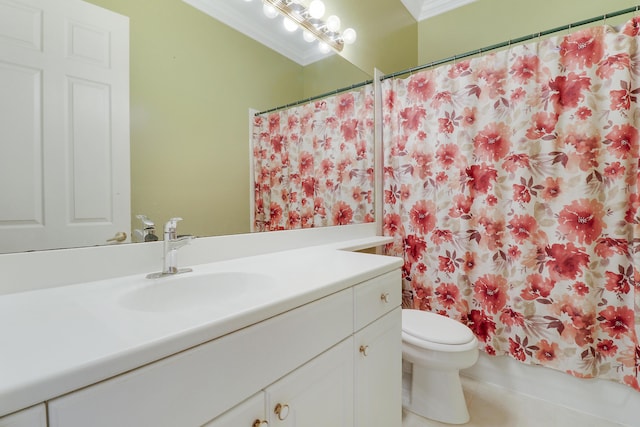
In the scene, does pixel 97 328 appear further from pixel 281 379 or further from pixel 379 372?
pixel 379 372

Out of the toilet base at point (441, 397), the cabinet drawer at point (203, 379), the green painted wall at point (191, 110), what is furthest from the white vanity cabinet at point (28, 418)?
the toilet base at point (441, 397)

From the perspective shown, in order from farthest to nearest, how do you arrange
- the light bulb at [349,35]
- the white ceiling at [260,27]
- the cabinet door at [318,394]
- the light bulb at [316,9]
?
1. the light bulb at [349,35]
2. the light bulb at [316,9]
3. the white ceiling at [260,27]
4. the cabinet door at [318,394]

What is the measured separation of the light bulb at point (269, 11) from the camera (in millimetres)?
1268

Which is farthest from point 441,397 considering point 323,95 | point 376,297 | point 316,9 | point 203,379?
point 316,9

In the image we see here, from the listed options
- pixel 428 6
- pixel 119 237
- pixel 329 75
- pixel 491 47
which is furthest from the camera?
pixel 428 6

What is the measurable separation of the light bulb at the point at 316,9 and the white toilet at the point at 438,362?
1594 mm

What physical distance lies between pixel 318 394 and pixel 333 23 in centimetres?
167

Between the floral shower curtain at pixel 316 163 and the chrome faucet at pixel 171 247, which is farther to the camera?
the floral shower curtain at pixel 316 163

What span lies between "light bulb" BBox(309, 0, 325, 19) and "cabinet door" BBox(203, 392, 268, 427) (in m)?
1.61

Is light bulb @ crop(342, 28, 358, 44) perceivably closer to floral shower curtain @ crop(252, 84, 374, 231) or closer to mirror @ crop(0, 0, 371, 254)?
floral shower curtain @ crop(252, 84, 374, 231)

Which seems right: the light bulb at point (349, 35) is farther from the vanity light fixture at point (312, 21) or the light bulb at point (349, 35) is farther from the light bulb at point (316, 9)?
the light bulb at point (316, 9)

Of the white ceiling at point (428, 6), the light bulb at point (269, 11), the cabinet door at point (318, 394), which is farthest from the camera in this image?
the white ceiling at point (428, 6)

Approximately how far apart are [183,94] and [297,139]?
1.93ft

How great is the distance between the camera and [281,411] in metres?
0.65
